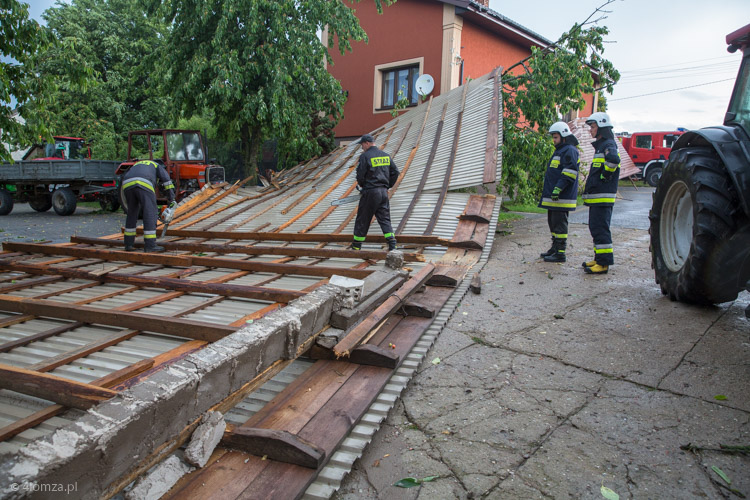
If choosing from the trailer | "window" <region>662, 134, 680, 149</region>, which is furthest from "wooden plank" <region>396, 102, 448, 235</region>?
"window" <region>662, 134, 680, 149</region>

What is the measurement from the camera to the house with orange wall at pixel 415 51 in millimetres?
14312

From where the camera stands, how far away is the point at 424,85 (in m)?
14.1

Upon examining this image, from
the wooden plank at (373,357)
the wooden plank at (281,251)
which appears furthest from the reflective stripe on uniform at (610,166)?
the wooden plank at (373,357)

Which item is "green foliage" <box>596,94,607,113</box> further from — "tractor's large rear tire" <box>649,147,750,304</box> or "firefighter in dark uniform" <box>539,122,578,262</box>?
"tractor's large rear tire" <box>649,147,750,304</box>

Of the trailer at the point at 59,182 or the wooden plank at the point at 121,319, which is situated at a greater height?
the trailer at the point at 59,182

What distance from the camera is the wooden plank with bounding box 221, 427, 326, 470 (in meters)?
2.20

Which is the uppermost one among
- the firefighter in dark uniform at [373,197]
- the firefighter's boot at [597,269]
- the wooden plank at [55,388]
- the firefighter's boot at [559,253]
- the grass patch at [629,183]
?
the grass patch at [629,183]

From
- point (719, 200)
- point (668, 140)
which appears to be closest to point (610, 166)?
point (719, 200)

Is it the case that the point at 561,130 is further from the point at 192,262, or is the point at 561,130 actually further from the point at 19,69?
the point at 19,69

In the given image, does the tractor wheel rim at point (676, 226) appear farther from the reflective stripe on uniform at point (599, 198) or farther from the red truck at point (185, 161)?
the red truck at point (185, 161)

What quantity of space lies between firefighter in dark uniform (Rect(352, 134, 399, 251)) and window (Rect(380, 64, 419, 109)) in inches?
346

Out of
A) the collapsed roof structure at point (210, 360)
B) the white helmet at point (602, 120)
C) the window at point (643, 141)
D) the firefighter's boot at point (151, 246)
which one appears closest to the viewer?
the collapsed roof structure at point (210, 360)

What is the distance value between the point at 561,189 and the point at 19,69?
7.48 meters

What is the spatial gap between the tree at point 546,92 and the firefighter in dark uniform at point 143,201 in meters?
6.35
